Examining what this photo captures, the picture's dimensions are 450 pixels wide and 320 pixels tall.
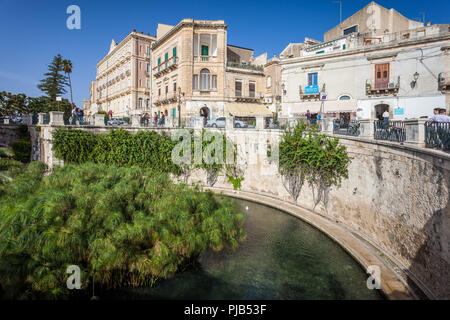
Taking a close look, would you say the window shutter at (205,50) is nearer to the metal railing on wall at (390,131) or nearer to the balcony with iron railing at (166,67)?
the balcony with iron railing at (166,67)

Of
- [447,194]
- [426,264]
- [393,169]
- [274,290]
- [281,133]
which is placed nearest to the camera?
[447,194]

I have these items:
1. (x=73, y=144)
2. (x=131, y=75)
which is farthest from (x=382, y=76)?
(x=131, y=75)

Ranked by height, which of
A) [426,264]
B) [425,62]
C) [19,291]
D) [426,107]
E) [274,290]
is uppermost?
[425,62]

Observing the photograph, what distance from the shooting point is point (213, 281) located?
8.35m

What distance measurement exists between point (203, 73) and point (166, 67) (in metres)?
4.12

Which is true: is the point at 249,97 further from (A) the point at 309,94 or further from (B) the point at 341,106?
(B) the point at 341,106

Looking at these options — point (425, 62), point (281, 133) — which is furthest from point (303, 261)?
point (425, 62)

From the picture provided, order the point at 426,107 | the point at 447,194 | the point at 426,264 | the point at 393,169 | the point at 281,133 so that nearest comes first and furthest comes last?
the point at 447,194
the point at 426,264
the point at 393,169
the point at 281,133
the point at 426,107

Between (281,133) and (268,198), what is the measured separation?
3.98 m

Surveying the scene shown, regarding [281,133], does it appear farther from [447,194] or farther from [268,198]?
[447,194]

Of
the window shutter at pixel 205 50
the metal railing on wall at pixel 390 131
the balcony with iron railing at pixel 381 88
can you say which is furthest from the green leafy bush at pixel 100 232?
the window shutter at pixel 205 50

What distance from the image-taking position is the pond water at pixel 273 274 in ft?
25.3

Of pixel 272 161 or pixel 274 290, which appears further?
pixel 272 161

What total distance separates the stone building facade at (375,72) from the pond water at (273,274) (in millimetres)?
11636
